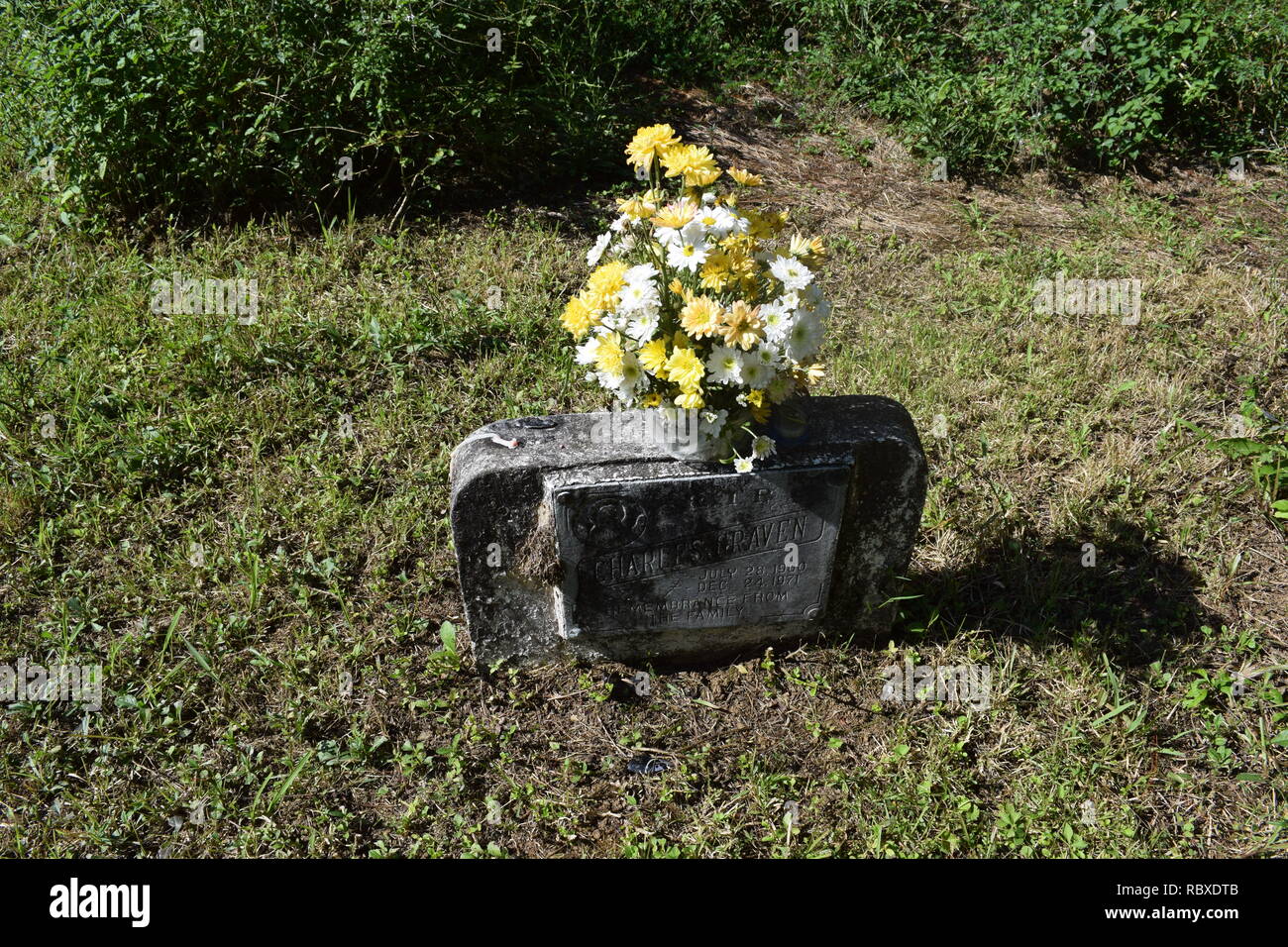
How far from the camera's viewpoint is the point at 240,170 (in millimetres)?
5246

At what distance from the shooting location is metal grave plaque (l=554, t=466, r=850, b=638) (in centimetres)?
299

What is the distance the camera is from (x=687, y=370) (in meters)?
2.64

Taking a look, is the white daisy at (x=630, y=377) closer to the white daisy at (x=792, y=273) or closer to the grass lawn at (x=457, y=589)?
the white daisy at (x=792, y=273)

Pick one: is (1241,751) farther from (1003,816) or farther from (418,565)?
(418,565)

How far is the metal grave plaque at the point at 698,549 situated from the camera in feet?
9.82

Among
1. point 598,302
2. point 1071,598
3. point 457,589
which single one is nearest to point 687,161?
point 598,302

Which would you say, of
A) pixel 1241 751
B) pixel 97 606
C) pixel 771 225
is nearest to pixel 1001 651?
pixel 1241 751

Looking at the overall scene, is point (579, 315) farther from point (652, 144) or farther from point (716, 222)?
point (652, 144)

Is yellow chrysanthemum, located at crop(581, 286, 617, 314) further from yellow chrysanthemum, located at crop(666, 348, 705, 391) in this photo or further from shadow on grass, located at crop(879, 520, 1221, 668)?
shadow on grass, located at crop(879, 520, 1221, 668)

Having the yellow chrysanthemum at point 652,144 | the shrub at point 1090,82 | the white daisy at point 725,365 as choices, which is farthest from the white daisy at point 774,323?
the shrub at point 1090,82

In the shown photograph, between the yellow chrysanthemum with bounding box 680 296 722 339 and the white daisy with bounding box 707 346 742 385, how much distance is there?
90 millimetres

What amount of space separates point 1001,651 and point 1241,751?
0.77 metres

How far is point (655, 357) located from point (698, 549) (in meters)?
0.70

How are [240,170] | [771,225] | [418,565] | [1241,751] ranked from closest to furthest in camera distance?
[771,225] → [1241,751] → [418,565] → [240,170]
